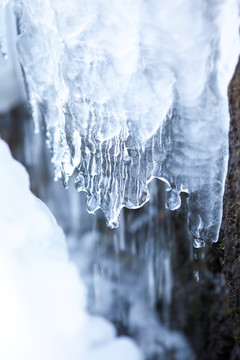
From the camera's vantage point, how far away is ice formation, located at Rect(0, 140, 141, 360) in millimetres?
1718

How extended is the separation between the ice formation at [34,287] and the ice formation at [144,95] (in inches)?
16.3

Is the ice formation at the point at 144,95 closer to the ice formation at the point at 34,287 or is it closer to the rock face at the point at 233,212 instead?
the rock face at the point at 233,212

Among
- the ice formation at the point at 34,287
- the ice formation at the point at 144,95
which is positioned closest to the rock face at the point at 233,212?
the ice formation at the point at 144,95

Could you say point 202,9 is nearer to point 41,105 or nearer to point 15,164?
point 41,105

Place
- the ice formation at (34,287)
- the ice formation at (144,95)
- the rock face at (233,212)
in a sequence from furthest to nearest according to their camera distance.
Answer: the ice formation at (34,287) < the rock face at (233,212) < the ice formation at (144,95)

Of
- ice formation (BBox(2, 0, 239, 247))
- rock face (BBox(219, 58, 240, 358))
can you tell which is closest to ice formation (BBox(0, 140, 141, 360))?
ice formation (BBox(2, 0, 239, 247))

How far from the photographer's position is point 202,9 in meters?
1.17

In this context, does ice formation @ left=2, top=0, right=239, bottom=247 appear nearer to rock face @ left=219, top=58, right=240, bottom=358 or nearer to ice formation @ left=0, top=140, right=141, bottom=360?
rock face @ left=219, top=58, right=240, bottom=358

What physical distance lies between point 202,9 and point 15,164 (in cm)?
105

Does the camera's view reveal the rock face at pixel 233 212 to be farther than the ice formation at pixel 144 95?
Yes

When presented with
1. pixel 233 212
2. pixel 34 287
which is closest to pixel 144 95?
pixel 233 212

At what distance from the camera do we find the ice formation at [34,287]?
1.72 meters

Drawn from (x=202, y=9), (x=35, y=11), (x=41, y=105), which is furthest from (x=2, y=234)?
(x=202, y=9)

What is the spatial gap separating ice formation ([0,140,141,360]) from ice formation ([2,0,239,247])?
41 cm
